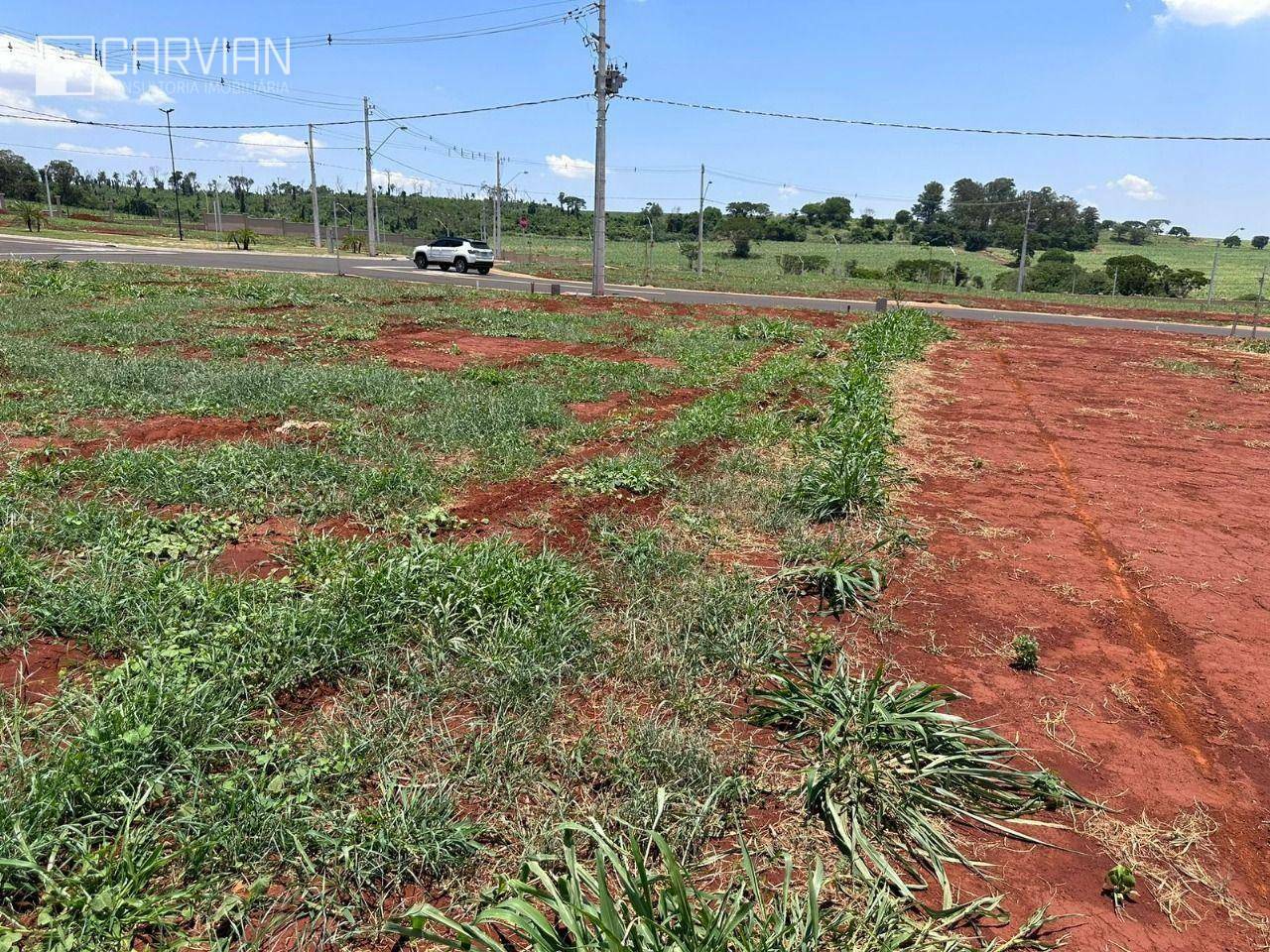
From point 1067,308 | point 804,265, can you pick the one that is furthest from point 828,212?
point 1067,308

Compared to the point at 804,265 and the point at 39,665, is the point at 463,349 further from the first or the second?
the point at 804,265

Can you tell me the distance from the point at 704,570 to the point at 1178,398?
35.2ft

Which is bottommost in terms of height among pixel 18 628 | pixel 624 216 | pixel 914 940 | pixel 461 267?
pixel 914 940

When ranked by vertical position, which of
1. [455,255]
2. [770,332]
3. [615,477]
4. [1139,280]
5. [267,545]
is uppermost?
[1139,280]

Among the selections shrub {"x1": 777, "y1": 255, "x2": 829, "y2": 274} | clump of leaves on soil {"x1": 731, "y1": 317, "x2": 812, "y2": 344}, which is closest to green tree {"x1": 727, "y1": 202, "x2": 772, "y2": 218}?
shrub {"x1": 777, "y1": 255, "x2": 829, "y2": 274}

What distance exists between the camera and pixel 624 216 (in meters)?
130

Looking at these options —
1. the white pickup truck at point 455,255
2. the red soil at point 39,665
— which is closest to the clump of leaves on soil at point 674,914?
the red soil at point 39,665

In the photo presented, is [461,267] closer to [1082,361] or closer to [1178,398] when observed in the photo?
[1082,361]

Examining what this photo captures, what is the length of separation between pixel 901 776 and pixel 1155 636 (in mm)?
2198

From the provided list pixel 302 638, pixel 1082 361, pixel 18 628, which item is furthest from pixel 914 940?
pixel 1082 361

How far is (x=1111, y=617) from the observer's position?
4.26m

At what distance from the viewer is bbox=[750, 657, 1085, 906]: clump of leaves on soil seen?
2.57 m

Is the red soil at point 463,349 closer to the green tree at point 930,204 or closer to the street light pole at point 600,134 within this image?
the street light pole at point 600,134

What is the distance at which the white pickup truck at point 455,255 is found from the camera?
35.7 metres
